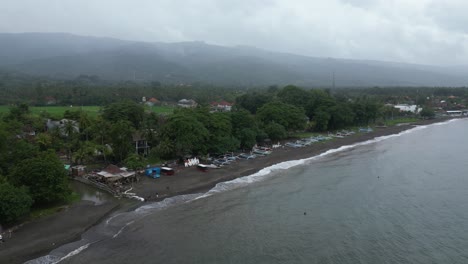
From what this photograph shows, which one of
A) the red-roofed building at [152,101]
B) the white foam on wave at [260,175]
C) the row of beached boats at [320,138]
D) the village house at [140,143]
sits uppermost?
the red-roofed building at [152,101]

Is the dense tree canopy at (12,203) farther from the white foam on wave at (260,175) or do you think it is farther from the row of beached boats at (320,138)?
the row of beached boats at (320,138)

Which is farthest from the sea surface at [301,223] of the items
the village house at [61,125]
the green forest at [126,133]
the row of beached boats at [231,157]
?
the village house at [61,125]

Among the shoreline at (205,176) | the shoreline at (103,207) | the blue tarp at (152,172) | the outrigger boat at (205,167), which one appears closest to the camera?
the shoreline at (103,207)

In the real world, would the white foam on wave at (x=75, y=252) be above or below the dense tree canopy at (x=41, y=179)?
below

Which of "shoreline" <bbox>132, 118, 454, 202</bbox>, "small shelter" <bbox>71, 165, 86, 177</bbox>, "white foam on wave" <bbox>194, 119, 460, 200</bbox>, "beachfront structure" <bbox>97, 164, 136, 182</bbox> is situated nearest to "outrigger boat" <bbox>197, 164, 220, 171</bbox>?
"shoreline" <bbox>132, 118, 454, 202</bbox>

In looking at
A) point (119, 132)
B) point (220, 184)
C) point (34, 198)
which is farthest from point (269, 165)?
point (34, 198)
